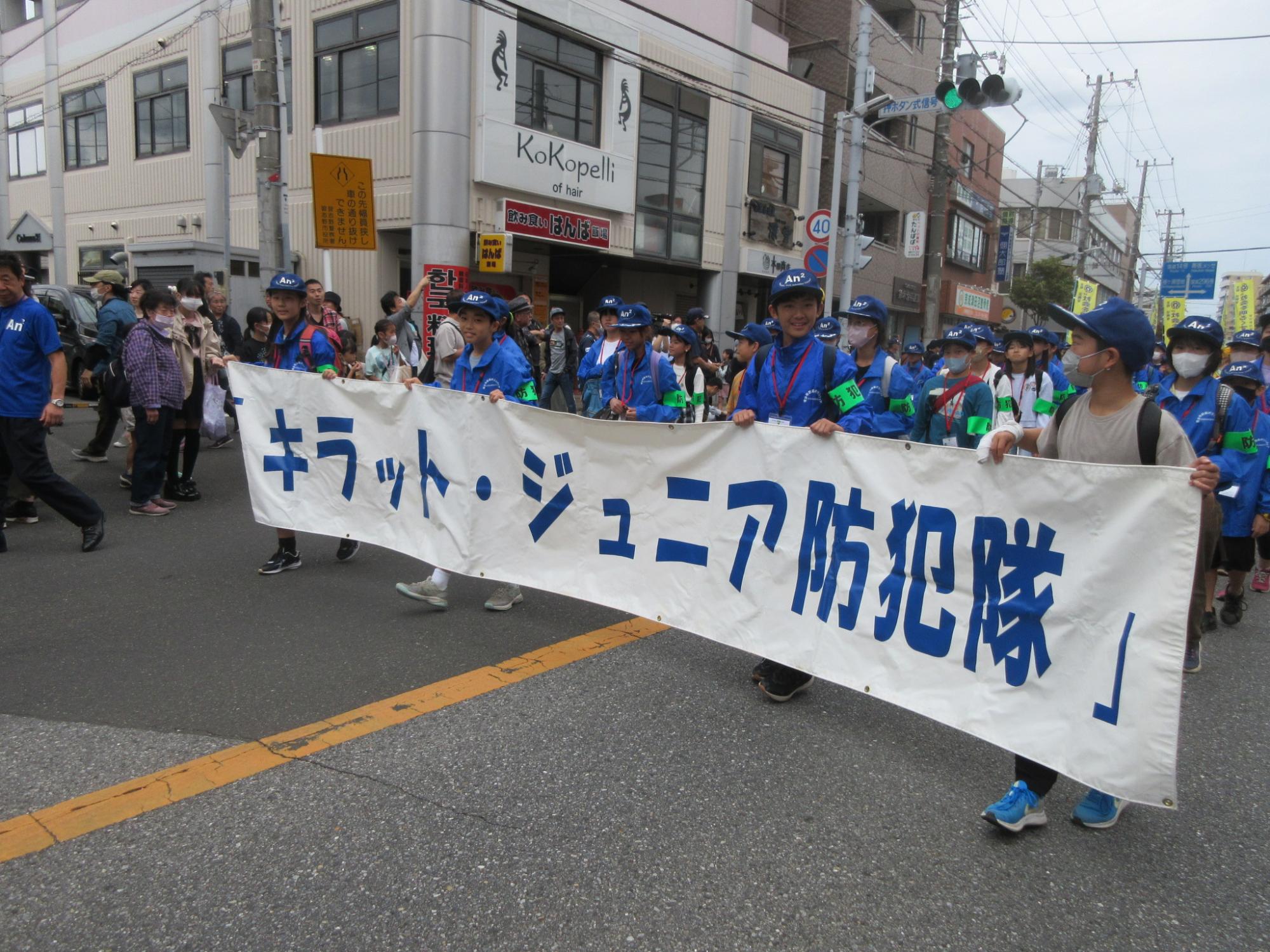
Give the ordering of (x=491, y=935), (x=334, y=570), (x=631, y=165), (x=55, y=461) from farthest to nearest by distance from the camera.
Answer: (x=631, y=165) < (x=55, y=461) < (x=334, y=570) < (x=491, y=935)

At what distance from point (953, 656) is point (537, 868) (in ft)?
5.57

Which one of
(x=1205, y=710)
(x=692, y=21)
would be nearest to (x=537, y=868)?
(x=1205, y=710)

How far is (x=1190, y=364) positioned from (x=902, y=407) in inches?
62.4

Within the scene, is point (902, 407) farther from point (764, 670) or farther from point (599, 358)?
point (599, 358)

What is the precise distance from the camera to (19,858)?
255 cm

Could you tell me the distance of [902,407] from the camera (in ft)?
16.4

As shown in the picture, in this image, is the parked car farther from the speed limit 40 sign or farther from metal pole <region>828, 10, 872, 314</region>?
metal pole <region>828, 10, 872, 314</region>

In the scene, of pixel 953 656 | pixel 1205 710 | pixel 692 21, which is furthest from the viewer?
pixel 692 21

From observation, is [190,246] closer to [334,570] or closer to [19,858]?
[334,570]

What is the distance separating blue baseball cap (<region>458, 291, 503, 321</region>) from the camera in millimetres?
4758

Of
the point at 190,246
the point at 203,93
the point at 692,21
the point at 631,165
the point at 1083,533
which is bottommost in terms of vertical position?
the point at 1083,533

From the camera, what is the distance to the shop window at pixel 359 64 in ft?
49.4

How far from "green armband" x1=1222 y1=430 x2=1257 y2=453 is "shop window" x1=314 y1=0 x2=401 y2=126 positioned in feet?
46.7

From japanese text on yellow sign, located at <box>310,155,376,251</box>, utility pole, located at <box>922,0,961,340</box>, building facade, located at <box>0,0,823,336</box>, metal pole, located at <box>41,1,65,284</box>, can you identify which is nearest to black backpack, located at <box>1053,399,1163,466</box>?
japanese text on yellow sign, located at <box>310,155,376,251</box>
